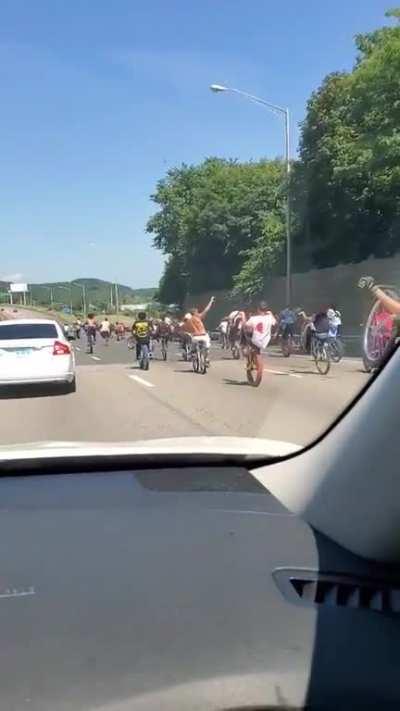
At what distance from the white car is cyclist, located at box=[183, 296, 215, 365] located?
3.97 metres

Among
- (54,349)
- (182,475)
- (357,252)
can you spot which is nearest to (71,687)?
(182,475)

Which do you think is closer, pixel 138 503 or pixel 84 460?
pixel 138 503

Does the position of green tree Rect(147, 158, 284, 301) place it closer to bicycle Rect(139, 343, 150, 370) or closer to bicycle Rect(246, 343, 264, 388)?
bicycle Rect(246, 343, 264, 388)

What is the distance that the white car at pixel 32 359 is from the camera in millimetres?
16047

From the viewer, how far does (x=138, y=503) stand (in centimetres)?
309

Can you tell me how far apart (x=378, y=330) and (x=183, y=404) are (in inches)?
336

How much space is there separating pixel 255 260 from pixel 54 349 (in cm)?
416

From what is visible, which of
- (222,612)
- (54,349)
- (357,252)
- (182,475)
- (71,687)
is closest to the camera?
(71,687)

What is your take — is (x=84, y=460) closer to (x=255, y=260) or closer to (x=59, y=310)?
(x=255, y=260)

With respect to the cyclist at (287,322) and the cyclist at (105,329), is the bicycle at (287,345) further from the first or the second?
the cyclist at (105,329)

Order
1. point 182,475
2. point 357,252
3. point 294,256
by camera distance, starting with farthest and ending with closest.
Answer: point 357,252 → point 294,256 → point 182,475

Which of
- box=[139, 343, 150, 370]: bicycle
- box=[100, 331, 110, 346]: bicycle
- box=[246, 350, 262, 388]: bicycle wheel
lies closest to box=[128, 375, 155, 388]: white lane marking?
box=[246, 350, 262, 388]: bicycle wheel

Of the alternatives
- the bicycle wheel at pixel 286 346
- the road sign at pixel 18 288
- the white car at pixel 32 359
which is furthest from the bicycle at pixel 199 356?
the road sign at pixel 18 288

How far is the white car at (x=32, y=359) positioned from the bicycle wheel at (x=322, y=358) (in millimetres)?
4505
